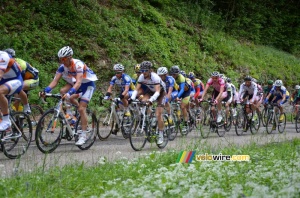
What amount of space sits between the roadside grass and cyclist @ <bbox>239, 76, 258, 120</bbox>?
8.94 m

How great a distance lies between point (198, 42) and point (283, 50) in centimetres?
1418

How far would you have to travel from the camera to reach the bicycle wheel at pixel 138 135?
10577 mm

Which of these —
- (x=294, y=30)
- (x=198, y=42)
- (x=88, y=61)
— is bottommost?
(x=88, y=61)

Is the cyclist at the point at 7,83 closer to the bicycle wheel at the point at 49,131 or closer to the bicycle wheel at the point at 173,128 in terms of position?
the bicycle wheel at the point at 49,131

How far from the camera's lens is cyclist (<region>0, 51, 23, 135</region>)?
8523mm

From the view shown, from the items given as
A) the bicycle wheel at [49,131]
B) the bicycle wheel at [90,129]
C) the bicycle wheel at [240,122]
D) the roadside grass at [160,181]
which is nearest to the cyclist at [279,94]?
the bicycle wheel at [240,122]

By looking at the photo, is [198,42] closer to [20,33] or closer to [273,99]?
[273,99]

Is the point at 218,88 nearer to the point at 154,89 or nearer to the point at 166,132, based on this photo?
the point at 154,89

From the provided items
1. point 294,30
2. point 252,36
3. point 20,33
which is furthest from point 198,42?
point 294,30

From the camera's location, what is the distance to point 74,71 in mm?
10312

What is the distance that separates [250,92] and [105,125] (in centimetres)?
704

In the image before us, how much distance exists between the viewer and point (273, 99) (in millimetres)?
18422

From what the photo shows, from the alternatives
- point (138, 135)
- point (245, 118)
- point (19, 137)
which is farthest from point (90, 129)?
point (245, 118)

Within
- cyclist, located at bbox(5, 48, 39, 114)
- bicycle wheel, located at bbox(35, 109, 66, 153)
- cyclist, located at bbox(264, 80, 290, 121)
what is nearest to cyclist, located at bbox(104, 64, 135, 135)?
cyclist, located at bbox(5, 48, 39, 114)
